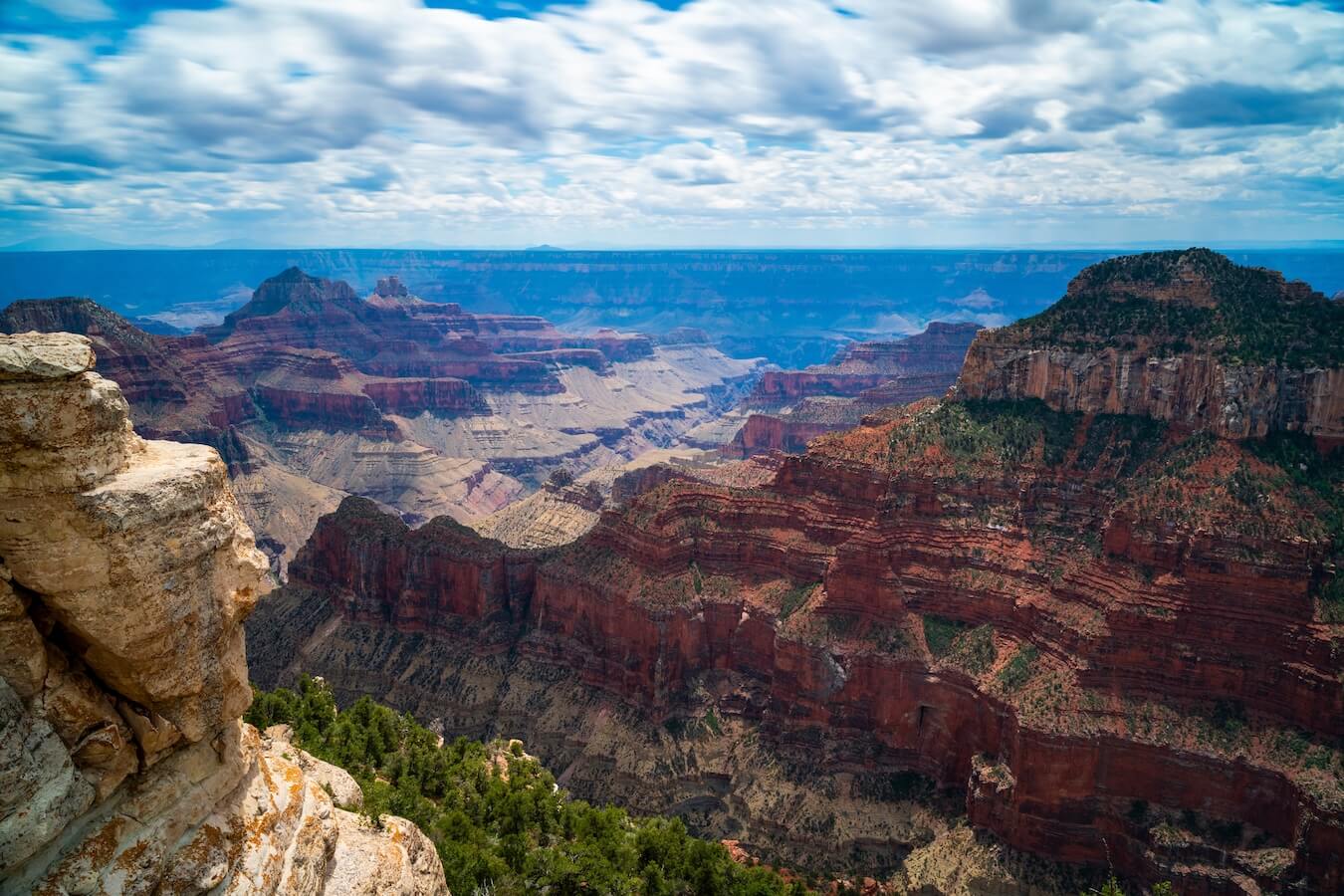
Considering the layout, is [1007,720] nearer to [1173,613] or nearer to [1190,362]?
[1173,613]

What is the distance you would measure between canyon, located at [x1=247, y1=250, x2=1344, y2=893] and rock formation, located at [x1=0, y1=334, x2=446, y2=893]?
147 ft

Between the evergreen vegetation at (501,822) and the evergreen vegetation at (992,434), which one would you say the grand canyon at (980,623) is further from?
the evergreen vegetation at (501,822)

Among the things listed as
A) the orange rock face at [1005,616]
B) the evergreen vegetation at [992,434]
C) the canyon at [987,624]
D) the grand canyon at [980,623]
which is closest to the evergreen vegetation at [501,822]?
the grand canyon at [980,623]

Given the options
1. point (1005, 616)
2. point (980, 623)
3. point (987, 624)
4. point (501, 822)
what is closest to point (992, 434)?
point (1005, 616)

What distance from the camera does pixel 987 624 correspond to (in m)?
58.1

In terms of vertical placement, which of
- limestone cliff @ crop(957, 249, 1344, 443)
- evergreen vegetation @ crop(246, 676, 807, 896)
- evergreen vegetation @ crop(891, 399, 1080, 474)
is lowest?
evergreen vegetation @ crop(246, 676, 807, 896)

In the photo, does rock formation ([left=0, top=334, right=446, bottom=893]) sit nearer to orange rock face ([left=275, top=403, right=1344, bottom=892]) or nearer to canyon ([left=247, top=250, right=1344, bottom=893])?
canyon ([left=247, top=250, right=1344, bottom=893])

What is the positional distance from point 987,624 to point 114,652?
53.1 metres

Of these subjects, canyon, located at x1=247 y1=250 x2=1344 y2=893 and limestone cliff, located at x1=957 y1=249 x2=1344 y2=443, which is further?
limestone cliff, located at x1=957 y1=249 x2=1344 y2=443

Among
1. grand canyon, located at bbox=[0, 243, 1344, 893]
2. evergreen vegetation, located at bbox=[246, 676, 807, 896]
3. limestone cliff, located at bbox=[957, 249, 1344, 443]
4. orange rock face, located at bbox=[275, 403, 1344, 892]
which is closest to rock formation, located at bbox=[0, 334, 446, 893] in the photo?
evergreen vegetation, located at bbox=[246, 676, 807, 896]

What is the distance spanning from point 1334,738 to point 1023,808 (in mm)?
16425

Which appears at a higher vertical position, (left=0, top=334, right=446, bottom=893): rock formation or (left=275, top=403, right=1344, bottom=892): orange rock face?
(left=0, top=334, right=446, bottom=893): rock formation

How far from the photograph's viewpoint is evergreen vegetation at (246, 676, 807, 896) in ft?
115

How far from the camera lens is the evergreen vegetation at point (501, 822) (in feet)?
115
